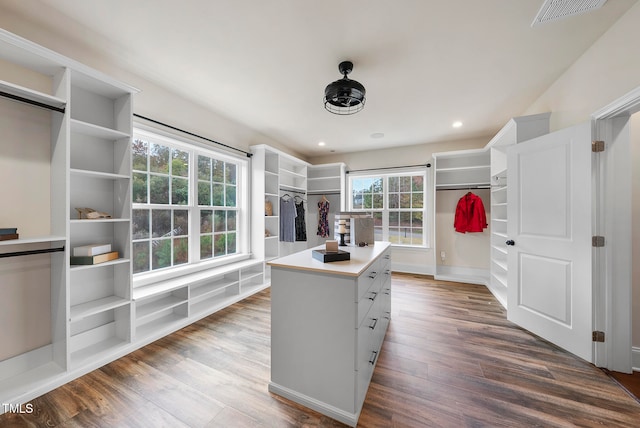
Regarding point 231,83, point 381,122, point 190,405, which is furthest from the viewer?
point 381,122

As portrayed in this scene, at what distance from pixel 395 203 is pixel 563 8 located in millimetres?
3790

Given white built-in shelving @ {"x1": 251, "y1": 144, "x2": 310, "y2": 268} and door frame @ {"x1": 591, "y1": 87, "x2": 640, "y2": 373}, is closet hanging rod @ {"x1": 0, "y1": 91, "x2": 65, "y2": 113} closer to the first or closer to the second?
white built-in shelving @ {"x1": 251, "y1": 144, "x2": 310, "y2": 268}

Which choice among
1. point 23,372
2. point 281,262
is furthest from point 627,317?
point 23,372

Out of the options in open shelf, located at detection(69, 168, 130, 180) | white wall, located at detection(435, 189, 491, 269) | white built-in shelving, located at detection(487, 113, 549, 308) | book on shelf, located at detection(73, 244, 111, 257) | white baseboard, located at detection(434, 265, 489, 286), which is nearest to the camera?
open shelf, located at detection(69, 168, 130, 180)

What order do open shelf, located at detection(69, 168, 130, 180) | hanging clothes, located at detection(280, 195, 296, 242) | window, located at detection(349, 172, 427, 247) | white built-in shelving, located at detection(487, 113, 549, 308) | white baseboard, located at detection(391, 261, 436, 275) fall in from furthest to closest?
window, located at detection(349, 172, 427, 247)
white baseboard, located at detection(391, 261, 436, 275)
hanging clothes, located at detection(280, 195, 296, 242)
white built-in shelving, located at detection(487, 113, 549, 308)
open shelf, located at detection(69, 168, 130, 180)

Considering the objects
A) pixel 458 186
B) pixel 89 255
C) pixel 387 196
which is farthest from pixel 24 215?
pixel 458 186

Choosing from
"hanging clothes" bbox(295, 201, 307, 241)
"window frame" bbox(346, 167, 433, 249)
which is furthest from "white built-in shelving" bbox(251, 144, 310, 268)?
"window frame" bbox(346, 167, 433, 249)

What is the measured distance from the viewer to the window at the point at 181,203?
8.85ft

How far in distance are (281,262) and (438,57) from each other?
226 cm

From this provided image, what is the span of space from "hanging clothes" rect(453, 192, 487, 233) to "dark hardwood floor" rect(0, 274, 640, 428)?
215cm

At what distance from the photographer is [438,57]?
2.17m

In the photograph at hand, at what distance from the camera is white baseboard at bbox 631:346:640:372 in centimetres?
190

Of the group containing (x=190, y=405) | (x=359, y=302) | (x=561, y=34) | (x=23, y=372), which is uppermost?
(x=561, y=34)

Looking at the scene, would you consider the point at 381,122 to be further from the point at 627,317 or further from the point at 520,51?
the point at 627,317
